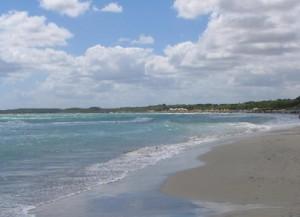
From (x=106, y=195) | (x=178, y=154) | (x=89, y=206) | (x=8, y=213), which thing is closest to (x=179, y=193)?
(x=106, y=195)

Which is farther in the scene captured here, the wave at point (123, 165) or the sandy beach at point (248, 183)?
the wave at point (123, 165)

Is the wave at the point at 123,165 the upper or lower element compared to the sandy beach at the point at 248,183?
lower

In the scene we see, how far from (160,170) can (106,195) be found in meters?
5.48

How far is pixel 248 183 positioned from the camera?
14266 mm

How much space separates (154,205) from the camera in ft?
38.0

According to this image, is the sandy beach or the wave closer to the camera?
the sandy beach

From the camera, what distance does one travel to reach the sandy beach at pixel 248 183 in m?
10.8

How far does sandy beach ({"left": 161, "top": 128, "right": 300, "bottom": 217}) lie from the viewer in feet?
35.6

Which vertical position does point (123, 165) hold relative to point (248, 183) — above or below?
below

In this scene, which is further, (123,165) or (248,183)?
(123,165)

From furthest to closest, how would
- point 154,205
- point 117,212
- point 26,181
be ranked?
point 26,181 < point 154,205 < point 117,212

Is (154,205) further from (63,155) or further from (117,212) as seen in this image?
(63,155)

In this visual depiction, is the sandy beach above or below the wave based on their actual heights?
above

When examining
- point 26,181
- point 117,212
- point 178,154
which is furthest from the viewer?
point 178,154
